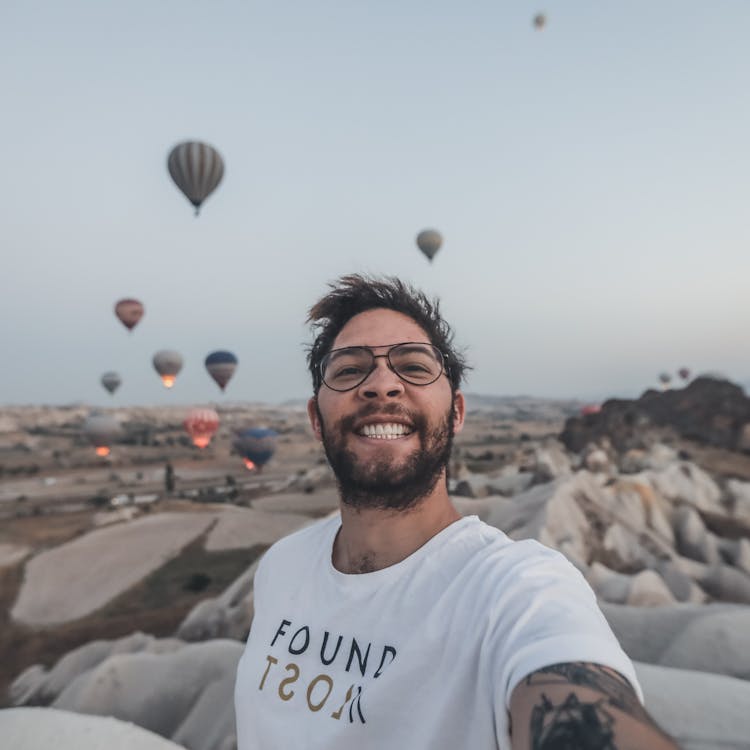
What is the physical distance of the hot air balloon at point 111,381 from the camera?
58062 millimetres

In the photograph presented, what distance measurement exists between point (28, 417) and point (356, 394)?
18305cm

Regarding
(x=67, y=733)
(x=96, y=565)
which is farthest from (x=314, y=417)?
(x=96, y=565)

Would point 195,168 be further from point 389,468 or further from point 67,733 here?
point 389,468

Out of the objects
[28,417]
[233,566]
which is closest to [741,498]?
[233,566]

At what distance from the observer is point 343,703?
6.45 ft

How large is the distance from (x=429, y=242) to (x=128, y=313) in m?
22.1

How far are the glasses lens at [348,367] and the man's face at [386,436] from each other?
5 centimetres

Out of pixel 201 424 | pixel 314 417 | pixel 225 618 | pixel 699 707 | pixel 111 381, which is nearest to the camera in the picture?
pixel 314 417

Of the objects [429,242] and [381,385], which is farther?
[429,242]

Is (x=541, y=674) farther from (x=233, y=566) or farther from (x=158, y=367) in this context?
(x=158, y=367)

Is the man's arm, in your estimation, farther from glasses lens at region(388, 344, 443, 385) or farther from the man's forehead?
the man's forehead

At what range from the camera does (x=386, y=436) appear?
2.55 meters

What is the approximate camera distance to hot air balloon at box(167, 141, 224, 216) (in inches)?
1047

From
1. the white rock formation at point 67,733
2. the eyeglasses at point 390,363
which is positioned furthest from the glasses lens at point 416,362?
the white rock formation at point 67,733
